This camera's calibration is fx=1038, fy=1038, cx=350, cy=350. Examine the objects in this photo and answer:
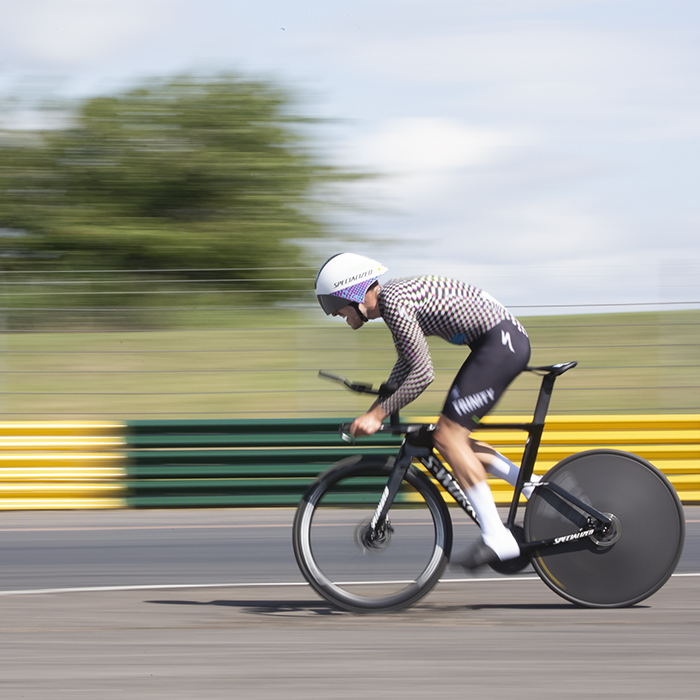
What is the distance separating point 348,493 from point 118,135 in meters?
17.7

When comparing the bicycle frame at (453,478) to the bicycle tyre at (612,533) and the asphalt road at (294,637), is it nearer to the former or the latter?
the bicycle tyre at (612,533)

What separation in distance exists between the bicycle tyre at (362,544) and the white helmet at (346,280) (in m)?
0.79

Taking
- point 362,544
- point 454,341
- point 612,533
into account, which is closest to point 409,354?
point 454,341

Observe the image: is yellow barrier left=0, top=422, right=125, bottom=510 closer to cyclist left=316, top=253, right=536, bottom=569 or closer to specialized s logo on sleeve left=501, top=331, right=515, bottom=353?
cyclist left=316, top=253, right=536, bottom=569

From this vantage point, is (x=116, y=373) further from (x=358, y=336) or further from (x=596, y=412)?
(x=596, y=412)

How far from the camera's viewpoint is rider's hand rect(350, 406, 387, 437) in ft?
15.6

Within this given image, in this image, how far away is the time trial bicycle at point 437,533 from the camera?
4953 mm

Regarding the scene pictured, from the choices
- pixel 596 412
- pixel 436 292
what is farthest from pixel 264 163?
pixel 436 292

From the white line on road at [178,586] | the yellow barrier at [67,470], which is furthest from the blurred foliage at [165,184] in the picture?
the white line on road at [178,586]

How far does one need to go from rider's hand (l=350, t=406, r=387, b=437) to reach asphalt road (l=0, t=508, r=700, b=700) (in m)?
0.89

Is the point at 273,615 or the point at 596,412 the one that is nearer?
the point at 273,615

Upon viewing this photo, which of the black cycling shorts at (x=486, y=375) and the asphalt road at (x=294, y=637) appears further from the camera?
the black cycling shorts at (x=486, y=375)

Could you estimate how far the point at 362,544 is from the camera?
5.00 meters

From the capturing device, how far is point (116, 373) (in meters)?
11.2
